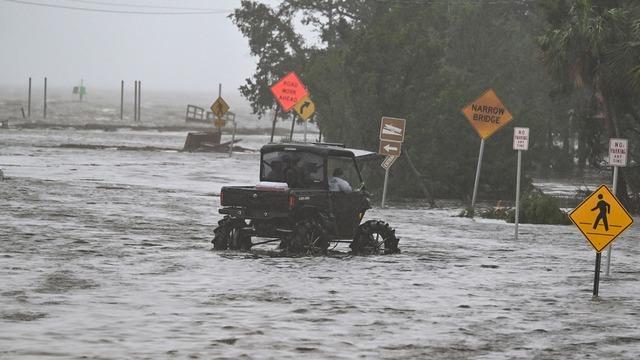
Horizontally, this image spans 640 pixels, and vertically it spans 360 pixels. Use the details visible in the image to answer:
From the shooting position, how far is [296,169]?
72.5 ft

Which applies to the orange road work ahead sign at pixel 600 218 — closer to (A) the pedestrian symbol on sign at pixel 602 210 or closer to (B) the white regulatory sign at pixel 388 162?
(A) the pedestrian symbol on sign at pixel 602 210

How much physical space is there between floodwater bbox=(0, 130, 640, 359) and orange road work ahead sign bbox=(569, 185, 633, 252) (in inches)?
31.2

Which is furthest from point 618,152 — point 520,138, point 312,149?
point 520,138

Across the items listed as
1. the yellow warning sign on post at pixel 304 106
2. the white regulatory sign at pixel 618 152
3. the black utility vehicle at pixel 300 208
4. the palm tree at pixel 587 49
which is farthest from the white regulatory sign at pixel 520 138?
the yellow warning sign on post at pixel 304 106

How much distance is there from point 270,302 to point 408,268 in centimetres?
499

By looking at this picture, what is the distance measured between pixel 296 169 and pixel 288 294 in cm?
613

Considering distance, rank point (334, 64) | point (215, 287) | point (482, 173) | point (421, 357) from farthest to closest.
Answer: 1. point (334, 64)
2. point (482, 173)
3. point (215, 287)
4. point (421, 357)

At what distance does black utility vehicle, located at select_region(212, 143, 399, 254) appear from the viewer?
68.5 feet

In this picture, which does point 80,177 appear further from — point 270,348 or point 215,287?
point 270,348

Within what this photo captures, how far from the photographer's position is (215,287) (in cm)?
1666

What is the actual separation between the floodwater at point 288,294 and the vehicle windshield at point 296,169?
4.33 ft

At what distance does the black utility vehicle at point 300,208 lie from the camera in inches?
822

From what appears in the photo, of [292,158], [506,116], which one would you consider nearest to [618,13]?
[506,116]

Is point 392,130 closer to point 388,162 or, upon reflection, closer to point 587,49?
point 388,162
